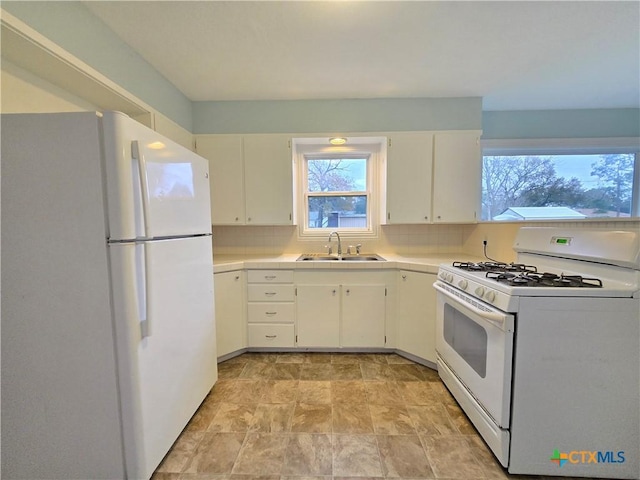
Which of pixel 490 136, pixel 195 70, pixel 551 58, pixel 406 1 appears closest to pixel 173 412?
pixel 195 70

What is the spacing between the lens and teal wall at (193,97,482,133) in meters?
2.50

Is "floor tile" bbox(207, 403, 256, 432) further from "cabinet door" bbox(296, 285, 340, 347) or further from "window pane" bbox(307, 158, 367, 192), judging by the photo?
"window pane" bbox(307, 158, 367, 192)

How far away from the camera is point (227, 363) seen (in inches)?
87.6

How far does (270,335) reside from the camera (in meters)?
2.34

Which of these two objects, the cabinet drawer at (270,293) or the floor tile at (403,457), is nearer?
the floor tile at (403,457)

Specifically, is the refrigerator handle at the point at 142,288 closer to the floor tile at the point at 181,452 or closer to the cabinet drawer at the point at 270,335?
the floor tile at the point at 181,452

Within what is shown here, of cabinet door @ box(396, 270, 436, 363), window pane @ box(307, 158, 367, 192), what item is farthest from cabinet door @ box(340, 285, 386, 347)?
window pane @ box(307, 158, 367, 192)

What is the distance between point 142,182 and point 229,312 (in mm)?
1458

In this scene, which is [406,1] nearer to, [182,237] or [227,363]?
[182,237]

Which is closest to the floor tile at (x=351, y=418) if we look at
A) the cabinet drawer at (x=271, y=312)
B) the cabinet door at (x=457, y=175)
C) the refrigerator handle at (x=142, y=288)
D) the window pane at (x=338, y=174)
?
the cabinet drawer at (x=271, y=312)

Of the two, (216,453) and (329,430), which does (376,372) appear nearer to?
(329,430)

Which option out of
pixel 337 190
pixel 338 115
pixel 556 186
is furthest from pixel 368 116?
pixel 556 186

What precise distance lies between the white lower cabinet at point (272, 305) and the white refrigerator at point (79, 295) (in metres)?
1.13

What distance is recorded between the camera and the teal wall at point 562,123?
2713mm
